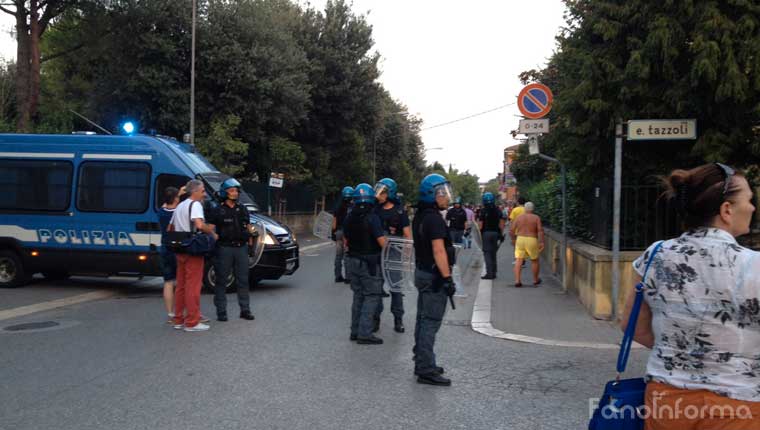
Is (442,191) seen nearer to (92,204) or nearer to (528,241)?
(528,241)

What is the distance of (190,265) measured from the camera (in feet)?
28.7

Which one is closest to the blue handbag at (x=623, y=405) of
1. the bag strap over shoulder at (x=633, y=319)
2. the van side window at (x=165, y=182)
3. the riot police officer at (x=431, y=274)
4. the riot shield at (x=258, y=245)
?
the bag strap over shoulder at (x=633, y=319)

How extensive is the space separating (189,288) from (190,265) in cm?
28

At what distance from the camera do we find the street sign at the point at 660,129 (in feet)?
28.2

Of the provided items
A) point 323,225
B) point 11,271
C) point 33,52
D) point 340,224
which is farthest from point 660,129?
point 33,52

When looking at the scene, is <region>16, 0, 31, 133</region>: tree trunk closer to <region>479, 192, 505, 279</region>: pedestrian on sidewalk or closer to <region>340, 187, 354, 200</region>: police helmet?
<region>340, 187, 354, 200</region>: police helmet

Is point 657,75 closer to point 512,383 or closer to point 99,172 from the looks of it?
point 512,383

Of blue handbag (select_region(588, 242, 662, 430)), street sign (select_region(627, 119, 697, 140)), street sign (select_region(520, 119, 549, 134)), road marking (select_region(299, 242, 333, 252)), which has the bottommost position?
road marking (select_region(299, 242, 333, 252))

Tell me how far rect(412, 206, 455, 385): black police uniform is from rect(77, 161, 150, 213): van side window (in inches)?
283

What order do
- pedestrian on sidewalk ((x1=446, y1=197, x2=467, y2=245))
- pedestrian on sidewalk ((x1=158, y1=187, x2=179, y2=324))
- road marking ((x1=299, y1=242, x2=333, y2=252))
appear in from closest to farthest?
1. pedestrian on sidewalk ((x1=158, y1=187, x2=179, y2=324))
2. pedestrian on sidewalk ((x1=446, y1=197, x2=467, y2=245))
3. road marking ((x1=299, y1=242, x2=333, y2=252))

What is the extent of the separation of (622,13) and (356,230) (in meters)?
5.23

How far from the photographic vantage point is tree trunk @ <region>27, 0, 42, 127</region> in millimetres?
25469

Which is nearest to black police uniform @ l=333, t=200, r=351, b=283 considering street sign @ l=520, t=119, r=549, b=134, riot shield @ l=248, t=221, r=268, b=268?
riot shield @ l=248, t=221, r=268, b=268

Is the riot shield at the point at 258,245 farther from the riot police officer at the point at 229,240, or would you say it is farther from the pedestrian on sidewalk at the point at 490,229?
the pedestrian on sidewalk at the point at 490,229
